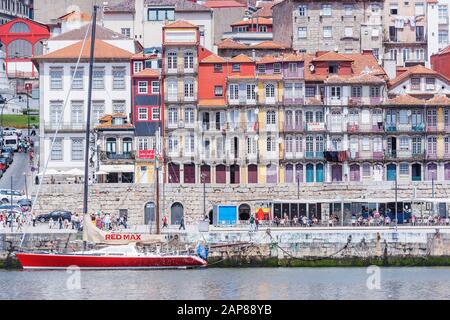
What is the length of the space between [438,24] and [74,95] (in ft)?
113

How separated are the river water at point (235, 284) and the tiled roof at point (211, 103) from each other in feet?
76.5

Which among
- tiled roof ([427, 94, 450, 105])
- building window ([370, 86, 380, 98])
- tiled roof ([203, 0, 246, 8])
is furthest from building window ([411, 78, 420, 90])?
tiled roof ([203, 0, 246, 8])

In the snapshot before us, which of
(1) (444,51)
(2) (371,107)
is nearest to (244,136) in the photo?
(2) (371,107)

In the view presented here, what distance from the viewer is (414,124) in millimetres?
94375

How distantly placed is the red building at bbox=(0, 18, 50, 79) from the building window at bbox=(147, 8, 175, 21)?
3319 centimetres

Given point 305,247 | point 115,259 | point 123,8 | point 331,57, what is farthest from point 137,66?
point 305,247

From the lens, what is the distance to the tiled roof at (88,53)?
98750 millimetres

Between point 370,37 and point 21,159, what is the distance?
85.6 ft

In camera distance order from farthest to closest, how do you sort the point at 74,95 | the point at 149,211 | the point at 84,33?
the point at 84,33 < the point at 74,95 < the point at 149,211

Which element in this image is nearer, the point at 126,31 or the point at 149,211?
the point at 149,211

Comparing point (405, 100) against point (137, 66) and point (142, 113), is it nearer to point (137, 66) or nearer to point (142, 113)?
point (142, 113)

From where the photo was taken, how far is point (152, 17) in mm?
117500

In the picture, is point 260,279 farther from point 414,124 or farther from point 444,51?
point 444,51

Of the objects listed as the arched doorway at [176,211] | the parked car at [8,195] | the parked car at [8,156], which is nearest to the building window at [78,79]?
the parked car at [8,195]
